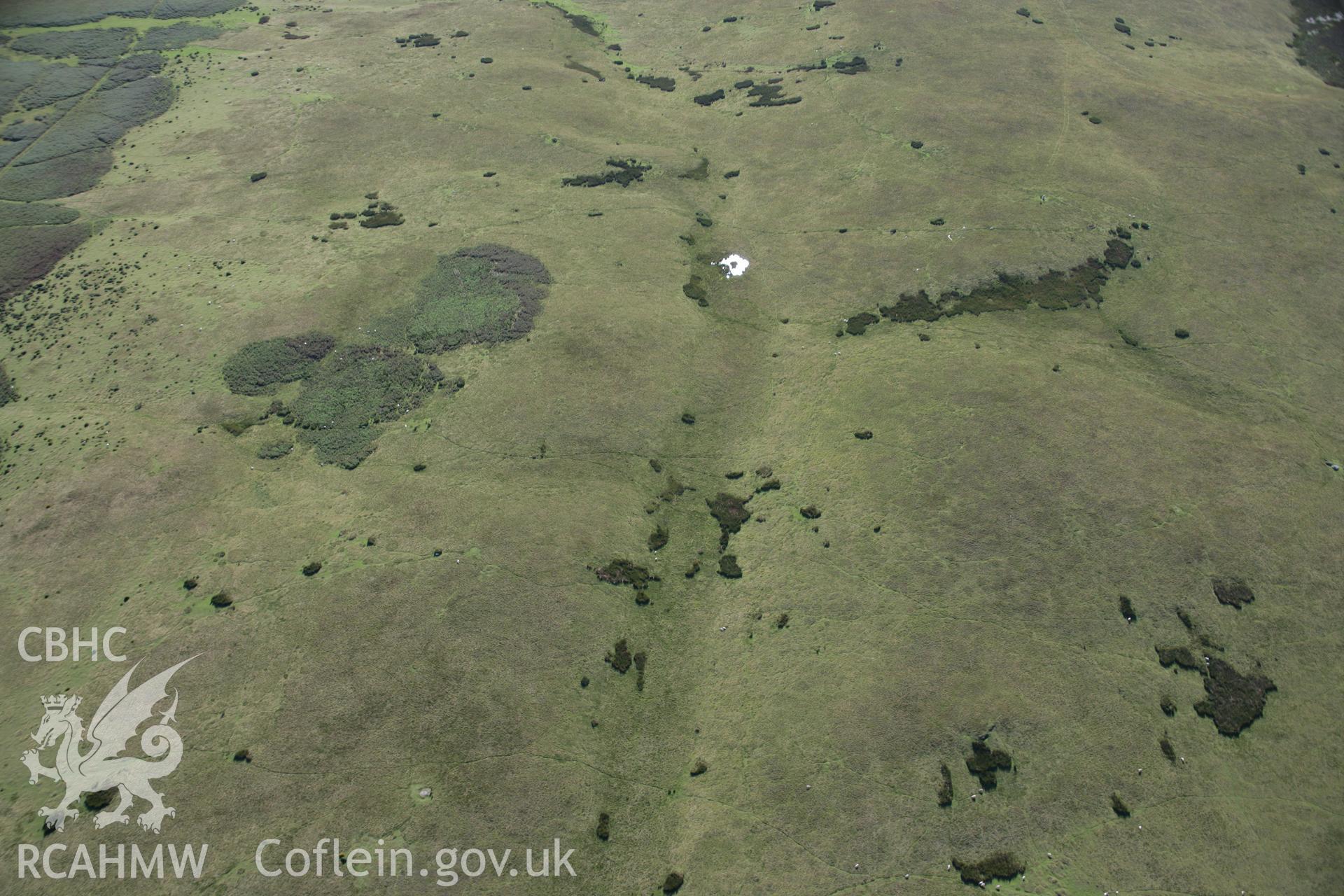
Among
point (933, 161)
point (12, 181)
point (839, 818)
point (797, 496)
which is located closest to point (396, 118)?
point (12, 181)

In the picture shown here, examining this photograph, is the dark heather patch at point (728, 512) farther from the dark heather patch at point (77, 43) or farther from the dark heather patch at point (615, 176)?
the dark heather patch at point (77, 43)

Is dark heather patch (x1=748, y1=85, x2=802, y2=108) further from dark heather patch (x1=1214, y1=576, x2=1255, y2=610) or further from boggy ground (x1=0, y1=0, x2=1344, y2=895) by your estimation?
dark heather patch (x1=1214, y1=576, x2=1255, y2=610)

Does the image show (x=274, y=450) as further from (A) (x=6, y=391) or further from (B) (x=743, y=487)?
(B) (x=743, y=487)

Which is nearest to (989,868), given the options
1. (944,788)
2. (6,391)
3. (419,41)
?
(944,788)

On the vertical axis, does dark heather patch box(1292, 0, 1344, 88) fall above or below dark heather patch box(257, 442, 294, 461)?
above

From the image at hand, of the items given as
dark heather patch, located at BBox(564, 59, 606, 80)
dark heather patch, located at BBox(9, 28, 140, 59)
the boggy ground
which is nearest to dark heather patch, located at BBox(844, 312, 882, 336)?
the boggy ground

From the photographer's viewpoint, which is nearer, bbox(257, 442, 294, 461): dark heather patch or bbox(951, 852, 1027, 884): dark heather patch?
bbox(951, 852, 1027, 884): dark heather patch
